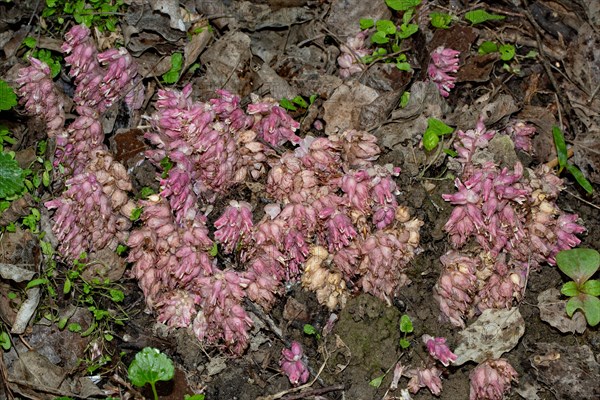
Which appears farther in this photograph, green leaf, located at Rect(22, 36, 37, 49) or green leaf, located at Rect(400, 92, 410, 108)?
green leaf, located at Rect(22, 36, 37, 49)

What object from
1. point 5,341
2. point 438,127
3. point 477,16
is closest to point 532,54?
point 477,16

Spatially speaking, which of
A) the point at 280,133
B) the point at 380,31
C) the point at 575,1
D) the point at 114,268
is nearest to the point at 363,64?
the point at 380,31

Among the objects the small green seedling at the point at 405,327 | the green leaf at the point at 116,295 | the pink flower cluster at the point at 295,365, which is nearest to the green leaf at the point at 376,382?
the small green seedling at the point at 405,327

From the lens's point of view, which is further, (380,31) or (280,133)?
(380,31)

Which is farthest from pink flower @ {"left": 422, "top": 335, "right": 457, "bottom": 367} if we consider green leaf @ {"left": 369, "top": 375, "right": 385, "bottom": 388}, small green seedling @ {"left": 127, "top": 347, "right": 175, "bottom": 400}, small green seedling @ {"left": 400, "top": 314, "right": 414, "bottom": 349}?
small green seedling @ {"left": 127, "top": 347, "right": 175, "bottom": 400}

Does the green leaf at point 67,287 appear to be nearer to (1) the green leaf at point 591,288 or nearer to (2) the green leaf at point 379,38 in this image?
(2) the green leaf at point 379,38

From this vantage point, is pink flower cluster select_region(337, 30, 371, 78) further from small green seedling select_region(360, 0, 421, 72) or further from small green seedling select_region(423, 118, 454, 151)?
small green seedling select_region(423, 118, 454, 151)

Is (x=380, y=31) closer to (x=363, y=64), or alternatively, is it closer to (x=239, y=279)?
(x=363, y=64)

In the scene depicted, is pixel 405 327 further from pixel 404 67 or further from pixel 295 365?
pixel 404 67
